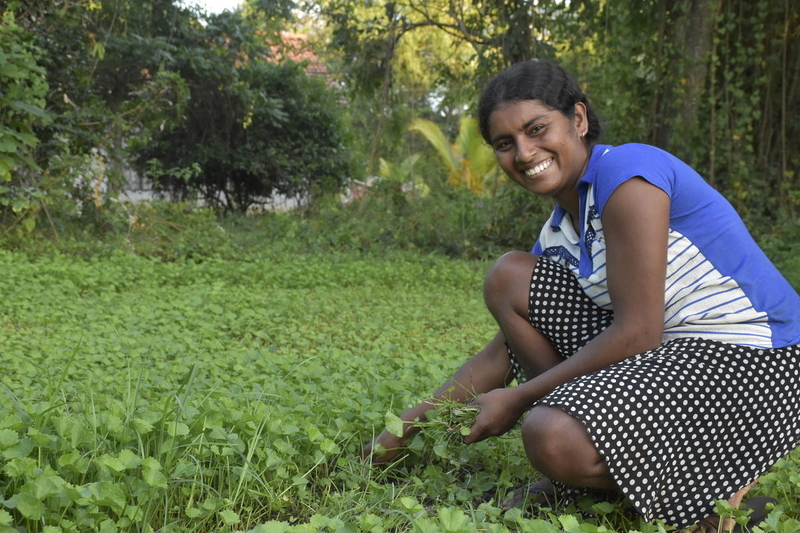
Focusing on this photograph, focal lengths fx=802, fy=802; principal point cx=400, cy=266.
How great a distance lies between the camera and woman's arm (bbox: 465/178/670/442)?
217cm

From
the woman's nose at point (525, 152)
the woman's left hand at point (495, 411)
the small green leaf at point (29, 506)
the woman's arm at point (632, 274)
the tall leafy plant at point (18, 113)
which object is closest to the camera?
the small green leaf at point (29, 506)

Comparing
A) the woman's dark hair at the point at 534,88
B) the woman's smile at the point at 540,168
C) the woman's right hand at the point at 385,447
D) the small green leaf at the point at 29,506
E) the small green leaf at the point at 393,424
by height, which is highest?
the woman's dark hair at the point at 534,88

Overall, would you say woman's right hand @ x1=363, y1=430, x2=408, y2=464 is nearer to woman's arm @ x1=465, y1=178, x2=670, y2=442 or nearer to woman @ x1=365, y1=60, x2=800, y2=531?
woman @ x1=365, y1=60, x2=800, y2=531

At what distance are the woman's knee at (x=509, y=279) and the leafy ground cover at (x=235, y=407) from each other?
426 mm

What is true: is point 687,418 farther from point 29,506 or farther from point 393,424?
point 29,506

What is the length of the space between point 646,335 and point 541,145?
0.68 m

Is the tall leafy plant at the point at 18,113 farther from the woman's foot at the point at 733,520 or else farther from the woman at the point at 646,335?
the woman's foot at the point at 733,520

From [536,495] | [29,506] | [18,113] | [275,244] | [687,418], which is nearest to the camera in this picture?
[29,506]

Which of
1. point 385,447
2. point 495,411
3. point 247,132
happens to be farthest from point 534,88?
point 247,132

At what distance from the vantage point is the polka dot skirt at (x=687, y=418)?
2066 mm

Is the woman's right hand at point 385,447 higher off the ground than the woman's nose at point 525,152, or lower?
lower

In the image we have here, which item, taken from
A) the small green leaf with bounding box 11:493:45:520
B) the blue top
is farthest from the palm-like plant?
the small green leaf with bounding box 11:493:45:520

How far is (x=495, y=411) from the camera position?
2.35 m

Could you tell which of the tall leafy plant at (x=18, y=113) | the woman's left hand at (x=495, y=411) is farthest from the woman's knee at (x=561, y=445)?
the tall leafy plant at (x=18, y=113)
